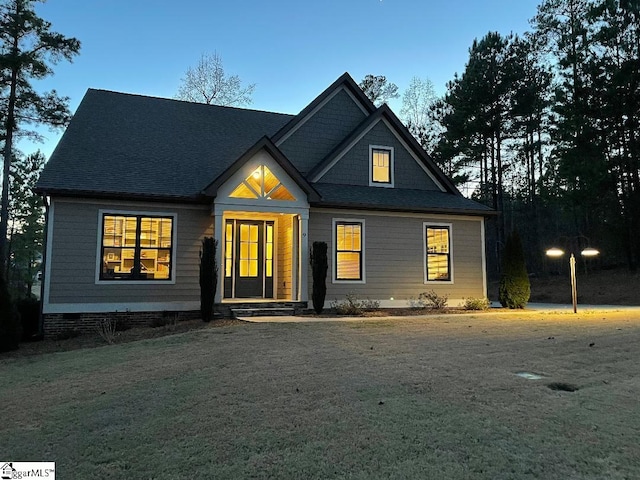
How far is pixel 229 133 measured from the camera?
14.7 meters

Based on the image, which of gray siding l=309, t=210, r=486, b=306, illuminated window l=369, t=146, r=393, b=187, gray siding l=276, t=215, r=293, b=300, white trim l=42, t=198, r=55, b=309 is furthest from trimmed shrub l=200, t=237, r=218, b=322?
illuminated window l=369, t=146, r=393, b=187

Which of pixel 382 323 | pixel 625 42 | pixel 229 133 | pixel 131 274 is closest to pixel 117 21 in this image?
pixel 229 133

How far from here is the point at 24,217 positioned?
31.1m

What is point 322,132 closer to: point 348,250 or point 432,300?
point 348,250

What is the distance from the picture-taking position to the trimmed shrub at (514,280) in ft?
42.1

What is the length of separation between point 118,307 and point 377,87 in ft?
77.2

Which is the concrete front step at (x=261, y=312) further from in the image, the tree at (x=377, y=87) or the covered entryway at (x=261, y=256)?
the tree at (x=377, y=87)

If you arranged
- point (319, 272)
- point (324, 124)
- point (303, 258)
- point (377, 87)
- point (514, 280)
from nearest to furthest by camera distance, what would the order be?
point (319, 272)
point (303, 258)
point (514, 280)
point (324, 124)
point (377, 87)

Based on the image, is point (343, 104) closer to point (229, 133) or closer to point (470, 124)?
point (229, 133)

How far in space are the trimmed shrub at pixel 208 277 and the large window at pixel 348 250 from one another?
3.69 m

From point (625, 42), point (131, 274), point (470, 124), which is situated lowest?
point (131, 274)

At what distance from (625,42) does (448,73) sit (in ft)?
30.1

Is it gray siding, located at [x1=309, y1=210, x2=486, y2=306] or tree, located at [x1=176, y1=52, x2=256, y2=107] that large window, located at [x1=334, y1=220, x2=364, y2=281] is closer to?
gray siding, located at [x1=309, y1=210, x2=486, y2=306]

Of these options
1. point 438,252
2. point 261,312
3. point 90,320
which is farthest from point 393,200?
point 90,320
